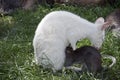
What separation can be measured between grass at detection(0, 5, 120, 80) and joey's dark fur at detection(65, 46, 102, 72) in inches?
5.0

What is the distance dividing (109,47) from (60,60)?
1.29m

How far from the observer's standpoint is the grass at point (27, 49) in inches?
225

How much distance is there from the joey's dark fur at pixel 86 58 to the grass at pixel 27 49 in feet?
0.42

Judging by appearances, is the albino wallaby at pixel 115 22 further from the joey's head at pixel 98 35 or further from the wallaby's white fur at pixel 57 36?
the wallaby's white fur at pixel 57 36

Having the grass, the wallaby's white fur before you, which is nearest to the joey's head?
the wallaby's white fur

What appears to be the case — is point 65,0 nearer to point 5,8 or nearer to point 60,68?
point 5,8

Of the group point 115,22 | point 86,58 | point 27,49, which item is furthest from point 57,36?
point 115,22

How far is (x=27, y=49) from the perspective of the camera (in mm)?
6879

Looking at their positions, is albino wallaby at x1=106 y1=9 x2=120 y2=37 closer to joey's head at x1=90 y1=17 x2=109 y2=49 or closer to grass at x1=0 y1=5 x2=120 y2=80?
grass at x1=0 y1=5 x2=120 y2=80

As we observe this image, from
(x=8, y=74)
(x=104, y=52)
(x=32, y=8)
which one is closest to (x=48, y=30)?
(x=8, y=74)

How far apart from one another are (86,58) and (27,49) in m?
1.47

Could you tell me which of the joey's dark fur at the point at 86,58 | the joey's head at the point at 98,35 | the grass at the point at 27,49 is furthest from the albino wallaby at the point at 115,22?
the joey's dark fur at the point at 86,58

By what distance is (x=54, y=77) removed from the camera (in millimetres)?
5570

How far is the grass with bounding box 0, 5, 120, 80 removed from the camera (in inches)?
225
